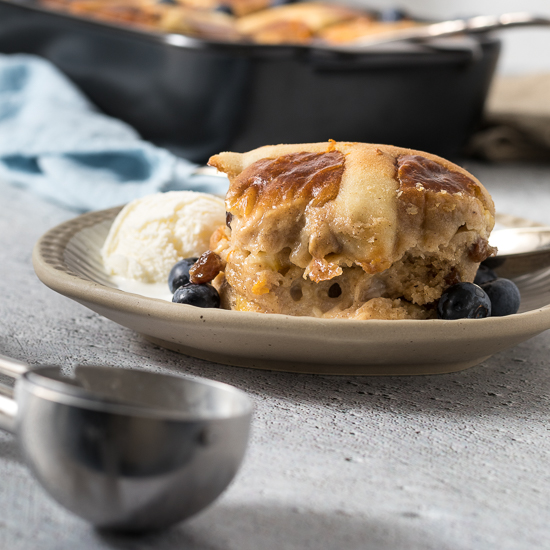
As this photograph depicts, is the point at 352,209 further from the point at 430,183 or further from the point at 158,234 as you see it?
the point at 158,234

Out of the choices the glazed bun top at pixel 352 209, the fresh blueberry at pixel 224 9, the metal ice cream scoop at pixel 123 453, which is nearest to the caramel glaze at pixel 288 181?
the glazed bun top at pixel 352 209

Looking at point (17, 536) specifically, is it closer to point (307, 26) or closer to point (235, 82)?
point (235, 82)

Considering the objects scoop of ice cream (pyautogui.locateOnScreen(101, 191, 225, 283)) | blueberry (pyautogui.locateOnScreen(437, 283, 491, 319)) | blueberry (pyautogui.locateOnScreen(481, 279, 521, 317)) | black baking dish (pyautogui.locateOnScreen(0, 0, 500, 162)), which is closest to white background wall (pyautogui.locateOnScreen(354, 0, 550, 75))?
black baking dish (pyautogui.locateOnScreen(0, 0, 500, 162))

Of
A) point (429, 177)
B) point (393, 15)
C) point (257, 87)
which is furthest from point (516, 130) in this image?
point (429, 177)

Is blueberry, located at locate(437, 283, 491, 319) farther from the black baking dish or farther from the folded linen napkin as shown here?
the folded linen napkin

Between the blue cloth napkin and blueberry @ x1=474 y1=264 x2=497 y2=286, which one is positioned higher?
blueberry @ x1=474 y1=264 x2=497 y2=286

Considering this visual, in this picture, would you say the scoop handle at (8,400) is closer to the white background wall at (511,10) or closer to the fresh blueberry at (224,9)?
the fresh blueberry at (224,9)

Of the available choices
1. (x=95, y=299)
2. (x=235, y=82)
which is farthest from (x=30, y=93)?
(x=95, y=299)
